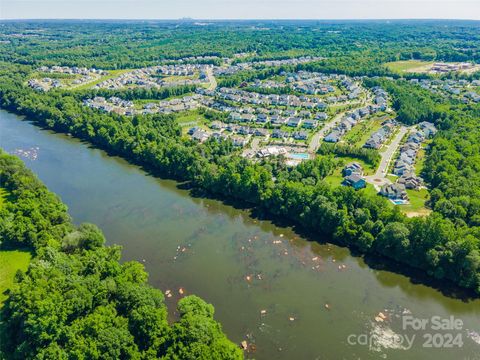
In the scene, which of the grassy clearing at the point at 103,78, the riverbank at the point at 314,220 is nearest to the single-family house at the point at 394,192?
the riverbank at the point at 314,220

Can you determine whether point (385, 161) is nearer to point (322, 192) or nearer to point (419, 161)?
point (419, 161)

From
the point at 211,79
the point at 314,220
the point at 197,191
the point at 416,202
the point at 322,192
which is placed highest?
the point at 211,79

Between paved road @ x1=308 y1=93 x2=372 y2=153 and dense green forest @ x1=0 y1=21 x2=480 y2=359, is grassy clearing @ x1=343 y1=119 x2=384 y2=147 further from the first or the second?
dense green forest @ x1=0 y1=21 x2=480 y2=359

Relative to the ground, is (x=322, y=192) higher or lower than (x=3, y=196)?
higher

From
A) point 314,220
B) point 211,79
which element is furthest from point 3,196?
point 211,79

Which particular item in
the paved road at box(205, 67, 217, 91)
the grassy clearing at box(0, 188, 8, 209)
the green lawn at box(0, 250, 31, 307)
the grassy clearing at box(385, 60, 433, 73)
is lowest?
the green lawn at box(0, 250, 31, 307)

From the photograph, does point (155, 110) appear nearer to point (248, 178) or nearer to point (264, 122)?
point (264, 122)

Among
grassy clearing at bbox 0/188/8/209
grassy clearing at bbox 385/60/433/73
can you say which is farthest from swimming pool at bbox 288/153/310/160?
grassy clearing at bbox 385/60/433/73
